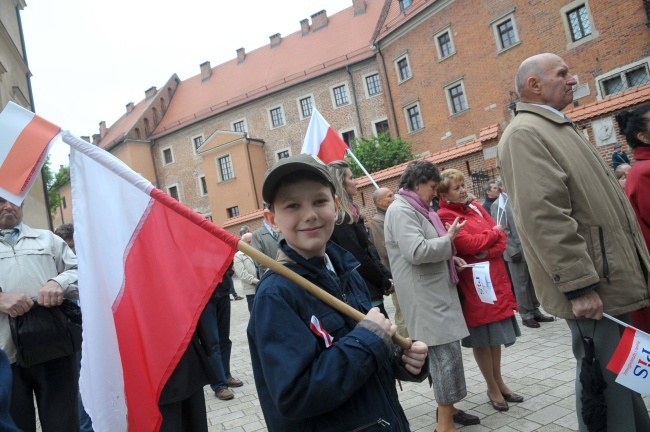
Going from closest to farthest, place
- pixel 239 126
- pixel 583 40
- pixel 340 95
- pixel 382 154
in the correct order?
pixel 583 40 < pixel 382 154 < pixel 340 95 < pixel 239 126

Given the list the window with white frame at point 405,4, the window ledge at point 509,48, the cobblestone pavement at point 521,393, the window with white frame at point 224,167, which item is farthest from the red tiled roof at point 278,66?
the cobblestone pavement at point 521,393

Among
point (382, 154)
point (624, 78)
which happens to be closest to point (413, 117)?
point (382, 154)

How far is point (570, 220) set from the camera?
2498 mm

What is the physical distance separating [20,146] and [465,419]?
11.5 feet

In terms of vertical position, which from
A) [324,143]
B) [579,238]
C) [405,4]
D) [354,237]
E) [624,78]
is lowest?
[579,238]

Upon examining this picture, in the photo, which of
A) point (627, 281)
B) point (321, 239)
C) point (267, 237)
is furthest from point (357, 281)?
point (267, 237)

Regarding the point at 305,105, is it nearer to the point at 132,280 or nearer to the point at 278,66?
the point at 278,66

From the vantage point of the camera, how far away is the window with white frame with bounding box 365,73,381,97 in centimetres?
3445

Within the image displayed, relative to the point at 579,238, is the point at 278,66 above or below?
above

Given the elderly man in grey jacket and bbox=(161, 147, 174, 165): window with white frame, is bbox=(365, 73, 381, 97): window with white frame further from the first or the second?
the elderly man in grey jacket

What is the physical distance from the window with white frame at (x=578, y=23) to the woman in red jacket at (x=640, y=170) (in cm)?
2261

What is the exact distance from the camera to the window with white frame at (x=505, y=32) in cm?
2489

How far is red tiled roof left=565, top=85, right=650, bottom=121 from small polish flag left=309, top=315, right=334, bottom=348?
1175 cm

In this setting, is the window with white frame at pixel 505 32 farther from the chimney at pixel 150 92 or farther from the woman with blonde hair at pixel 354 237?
the chimney at pixel 150 92
